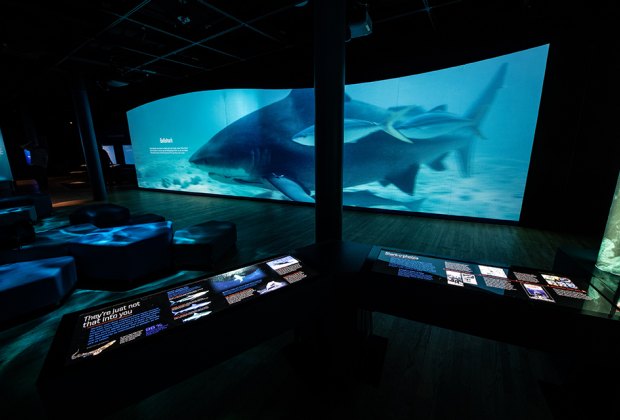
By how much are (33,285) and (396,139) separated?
6.53 meters

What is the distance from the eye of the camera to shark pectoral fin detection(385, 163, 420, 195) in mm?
6224

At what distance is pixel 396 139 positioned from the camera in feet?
20.7

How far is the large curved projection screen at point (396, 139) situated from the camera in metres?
5.23

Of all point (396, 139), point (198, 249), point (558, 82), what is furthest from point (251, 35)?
point (558, 82)

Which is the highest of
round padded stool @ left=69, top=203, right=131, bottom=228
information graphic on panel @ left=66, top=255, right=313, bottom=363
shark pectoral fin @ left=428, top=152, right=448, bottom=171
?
shark pectoral fin @ left=428, top=152, right=448, bottom=171

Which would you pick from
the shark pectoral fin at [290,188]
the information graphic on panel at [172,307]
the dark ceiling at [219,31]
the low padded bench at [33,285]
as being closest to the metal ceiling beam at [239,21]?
the dark ceiling at [219,31]

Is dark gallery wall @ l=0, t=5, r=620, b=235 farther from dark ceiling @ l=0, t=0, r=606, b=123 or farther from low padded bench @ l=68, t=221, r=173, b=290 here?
low padded bench @ l=68, t=221, r=173, b=290

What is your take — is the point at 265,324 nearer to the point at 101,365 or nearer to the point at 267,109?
the point at 101,365

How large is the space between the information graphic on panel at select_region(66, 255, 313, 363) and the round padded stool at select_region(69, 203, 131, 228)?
12.5 feet

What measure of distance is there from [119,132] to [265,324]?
1664 centimetres

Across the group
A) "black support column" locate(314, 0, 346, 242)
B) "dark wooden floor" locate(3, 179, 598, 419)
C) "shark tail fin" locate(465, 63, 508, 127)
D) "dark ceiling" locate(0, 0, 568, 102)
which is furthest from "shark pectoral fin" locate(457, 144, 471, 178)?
"dark wooden floor" locate(3, 179, 598, 419)

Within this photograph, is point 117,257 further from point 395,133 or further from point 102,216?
point 395,133

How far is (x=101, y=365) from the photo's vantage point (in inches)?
40.7

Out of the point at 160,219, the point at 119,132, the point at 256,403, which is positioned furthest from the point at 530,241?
the point at 119,132
